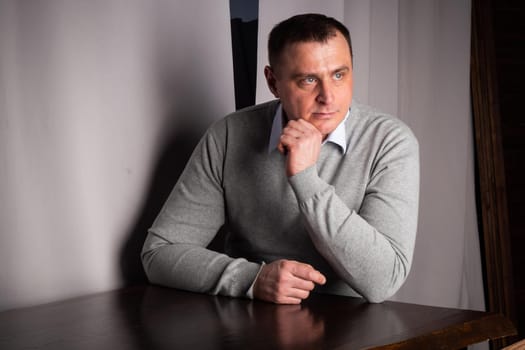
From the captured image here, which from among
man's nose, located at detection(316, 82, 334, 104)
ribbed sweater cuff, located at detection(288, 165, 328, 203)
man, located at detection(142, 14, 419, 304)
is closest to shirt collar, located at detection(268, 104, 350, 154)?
man, located at detection(142, 14, 419, 304)

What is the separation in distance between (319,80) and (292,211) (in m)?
0.33

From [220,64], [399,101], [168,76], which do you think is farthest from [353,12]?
[168,76]

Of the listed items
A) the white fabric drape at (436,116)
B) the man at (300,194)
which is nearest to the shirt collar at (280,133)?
the man at (300,194)

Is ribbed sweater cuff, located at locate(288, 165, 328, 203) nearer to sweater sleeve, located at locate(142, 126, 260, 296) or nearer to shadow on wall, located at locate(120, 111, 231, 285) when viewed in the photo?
sweater sleeve, located at locate(142, 126, 260, 296)

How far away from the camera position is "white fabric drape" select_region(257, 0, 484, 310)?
2686mm

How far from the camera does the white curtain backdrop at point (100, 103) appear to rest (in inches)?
64.9

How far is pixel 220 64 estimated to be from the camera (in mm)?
2217

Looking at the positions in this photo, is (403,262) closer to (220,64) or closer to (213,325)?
(213,325)

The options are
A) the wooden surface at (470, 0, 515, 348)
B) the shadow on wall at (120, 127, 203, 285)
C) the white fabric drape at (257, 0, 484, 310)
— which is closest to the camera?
the shadow on wall at (120, 127, 203, 285)

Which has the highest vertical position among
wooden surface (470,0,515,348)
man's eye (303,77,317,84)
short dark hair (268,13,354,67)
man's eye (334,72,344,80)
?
short dark hair (268,13,354,67)

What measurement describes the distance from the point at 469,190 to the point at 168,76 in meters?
1.65

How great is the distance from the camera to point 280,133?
5.96 ft

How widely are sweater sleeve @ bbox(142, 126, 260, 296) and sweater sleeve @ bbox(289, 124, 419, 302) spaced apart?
0.62 feet

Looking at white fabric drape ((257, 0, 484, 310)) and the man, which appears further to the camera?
white fabric drape ((257, 0, 484, 310))
